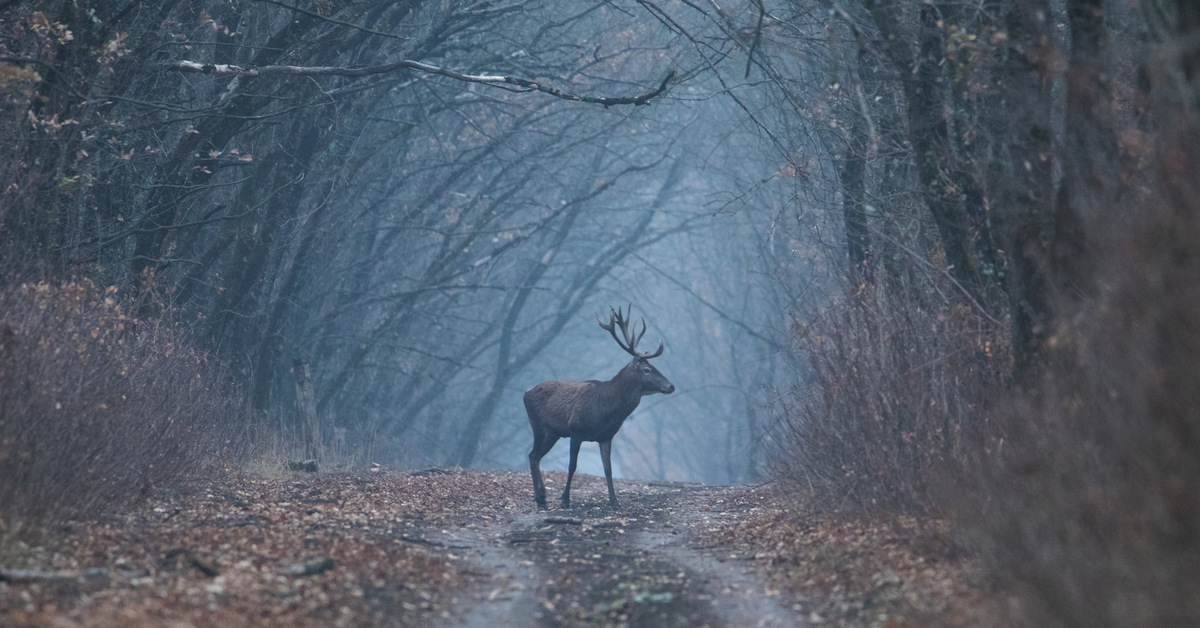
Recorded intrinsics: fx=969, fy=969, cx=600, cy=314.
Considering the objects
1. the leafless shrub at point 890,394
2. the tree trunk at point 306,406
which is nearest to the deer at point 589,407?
the leafless shrub at point 890,394

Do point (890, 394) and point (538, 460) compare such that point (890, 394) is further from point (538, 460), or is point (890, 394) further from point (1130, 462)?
point (538, 460)

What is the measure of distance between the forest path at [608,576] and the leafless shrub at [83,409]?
3097 millimetres

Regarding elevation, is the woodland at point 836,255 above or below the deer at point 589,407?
above

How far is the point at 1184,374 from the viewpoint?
401 centimetres

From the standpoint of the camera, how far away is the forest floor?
584cm

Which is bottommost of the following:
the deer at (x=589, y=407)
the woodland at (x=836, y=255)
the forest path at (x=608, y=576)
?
the forest path at (x=608, y=576)

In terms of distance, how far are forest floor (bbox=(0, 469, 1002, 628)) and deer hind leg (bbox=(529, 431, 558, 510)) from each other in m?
1.86

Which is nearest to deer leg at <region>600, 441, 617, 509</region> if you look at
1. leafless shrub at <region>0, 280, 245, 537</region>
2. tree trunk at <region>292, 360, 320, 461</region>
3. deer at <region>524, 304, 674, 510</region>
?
deer at <region>524, 304, 674, 510</region>

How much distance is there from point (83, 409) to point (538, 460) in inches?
270

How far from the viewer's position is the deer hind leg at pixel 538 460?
44.7 ft

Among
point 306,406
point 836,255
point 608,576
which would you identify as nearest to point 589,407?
point 836,255

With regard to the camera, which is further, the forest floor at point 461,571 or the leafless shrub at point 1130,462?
the forest floor at point 461,571

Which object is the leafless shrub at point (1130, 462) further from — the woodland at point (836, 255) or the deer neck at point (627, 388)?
the deer neck at point (627, 388)

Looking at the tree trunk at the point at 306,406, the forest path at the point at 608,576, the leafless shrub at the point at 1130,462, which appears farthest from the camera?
the tree trunk at the point at 306,406
